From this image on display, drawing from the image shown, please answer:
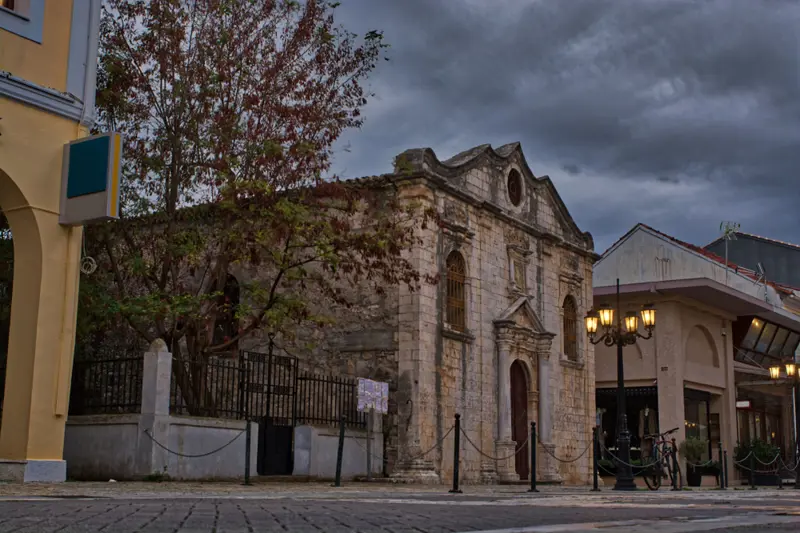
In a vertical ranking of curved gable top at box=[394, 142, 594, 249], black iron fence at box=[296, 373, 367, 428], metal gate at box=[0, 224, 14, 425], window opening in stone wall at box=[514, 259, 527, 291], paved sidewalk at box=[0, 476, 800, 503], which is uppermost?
curved gable top at box=[394, 142, 594, 249]

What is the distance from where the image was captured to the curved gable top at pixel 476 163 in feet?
70.6

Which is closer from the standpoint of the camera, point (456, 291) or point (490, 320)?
point (456, 291)

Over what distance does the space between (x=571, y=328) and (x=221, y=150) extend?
46.2 feet

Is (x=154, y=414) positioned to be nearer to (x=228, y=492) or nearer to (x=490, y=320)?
(x=228, y=492)

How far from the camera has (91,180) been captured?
1286 centimetres

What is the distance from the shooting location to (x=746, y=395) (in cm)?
3797

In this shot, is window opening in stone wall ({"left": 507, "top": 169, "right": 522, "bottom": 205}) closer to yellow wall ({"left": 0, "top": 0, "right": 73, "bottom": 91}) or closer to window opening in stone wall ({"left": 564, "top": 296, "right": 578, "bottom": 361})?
window opening in stone wall ({"left": 564, "top": 296, "right": 578, "bottom": 361})

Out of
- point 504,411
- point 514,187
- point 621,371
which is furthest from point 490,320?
point 621,371

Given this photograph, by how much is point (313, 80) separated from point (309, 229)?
301 cm

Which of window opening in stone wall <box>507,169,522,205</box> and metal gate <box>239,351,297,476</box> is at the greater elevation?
window opening in stone wall <box>507,169,522,205</box>

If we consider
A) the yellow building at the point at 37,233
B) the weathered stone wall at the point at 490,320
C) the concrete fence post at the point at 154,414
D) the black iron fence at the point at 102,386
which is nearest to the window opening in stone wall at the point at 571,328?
the weathered stone wall at the point at 490,320

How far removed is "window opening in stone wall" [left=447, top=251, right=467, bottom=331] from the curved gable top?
1976 millimetres

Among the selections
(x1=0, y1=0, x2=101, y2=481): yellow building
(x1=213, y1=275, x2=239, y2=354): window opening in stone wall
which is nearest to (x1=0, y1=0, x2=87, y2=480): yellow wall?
(x1=0, y1=0, x2=101, y2=481): yellow building

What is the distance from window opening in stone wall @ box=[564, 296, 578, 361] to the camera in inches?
1115
